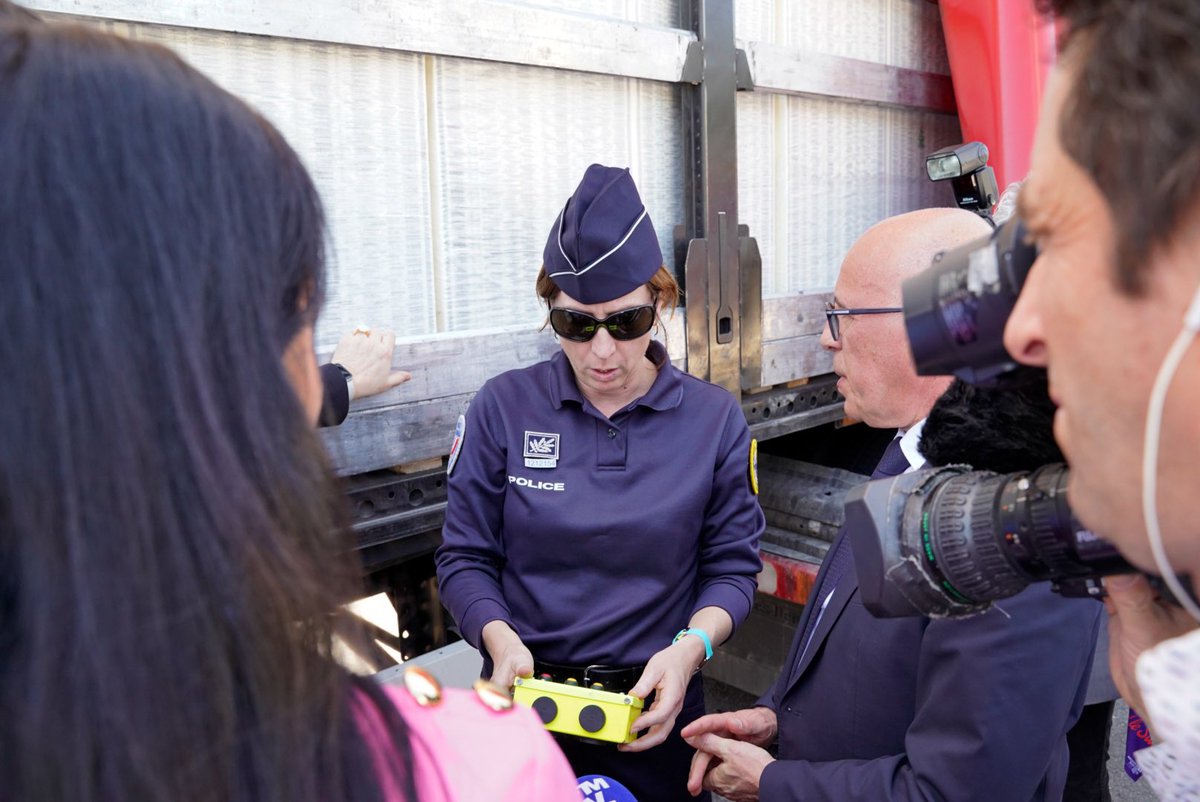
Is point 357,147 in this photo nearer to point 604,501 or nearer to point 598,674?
point 604,501

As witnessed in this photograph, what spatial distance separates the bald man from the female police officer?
12.1 inches

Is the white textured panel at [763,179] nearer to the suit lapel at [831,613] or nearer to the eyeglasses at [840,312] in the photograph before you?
the eyeglasses at [840,312]

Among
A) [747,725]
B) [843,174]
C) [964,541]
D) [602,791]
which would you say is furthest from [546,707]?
[843,174]

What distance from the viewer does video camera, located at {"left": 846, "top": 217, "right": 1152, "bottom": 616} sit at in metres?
0.92

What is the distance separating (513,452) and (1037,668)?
1253mm

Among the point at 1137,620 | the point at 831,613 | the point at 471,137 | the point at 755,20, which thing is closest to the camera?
the point at 1137,620

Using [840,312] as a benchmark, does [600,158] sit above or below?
above

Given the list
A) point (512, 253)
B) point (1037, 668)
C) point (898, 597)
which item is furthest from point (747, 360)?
point (898, 597)

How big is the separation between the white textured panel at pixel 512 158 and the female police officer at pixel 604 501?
30 cm

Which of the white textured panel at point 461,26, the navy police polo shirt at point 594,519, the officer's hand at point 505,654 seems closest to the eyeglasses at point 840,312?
the navy police polo shirt at point 594,519

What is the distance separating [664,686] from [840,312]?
907 millimetres

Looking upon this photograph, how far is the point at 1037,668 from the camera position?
4.54ft

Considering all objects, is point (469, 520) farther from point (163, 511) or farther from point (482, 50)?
point (163, 511)

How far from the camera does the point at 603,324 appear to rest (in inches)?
87.5
